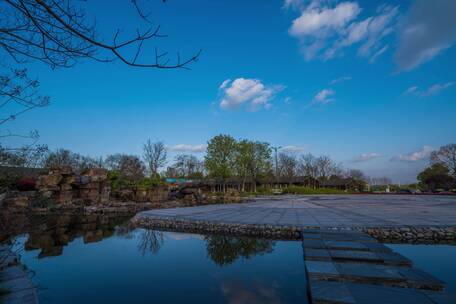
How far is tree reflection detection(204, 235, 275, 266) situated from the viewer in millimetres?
5410

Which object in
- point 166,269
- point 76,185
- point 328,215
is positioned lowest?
point 166,269

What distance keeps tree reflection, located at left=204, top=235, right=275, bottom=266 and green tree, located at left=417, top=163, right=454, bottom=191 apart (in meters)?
43.3

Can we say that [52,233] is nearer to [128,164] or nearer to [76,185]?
[76,185]

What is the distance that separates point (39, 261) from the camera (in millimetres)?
5316

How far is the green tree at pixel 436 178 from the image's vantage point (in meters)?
36.1

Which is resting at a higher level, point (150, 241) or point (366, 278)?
point (366, 278)

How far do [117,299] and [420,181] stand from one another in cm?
5187

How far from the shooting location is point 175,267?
478 centimetres

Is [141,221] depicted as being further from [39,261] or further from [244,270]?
[244,270]

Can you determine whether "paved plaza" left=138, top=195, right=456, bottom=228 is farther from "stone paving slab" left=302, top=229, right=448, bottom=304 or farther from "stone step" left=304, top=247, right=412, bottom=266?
"stone paving slab" left=302, top=229, right=448, bottom=304

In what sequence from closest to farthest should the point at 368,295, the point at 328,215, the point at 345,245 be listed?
the point at 368,295 → the point at 345,245 → the point at 328,215

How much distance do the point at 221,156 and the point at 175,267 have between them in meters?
30.6

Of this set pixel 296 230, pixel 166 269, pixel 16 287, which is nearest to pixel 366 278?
pixel 166 269

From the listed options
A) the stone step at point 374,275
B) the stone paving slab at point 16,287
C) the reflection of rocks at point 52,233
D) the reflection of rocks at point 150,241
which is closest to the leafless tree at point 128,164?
the reflection of rocks at point 52,233
